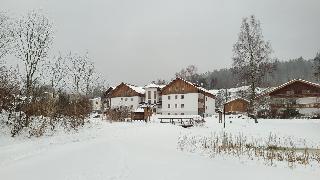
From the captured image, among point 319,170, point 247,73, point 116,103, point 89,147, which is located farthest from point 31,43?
point 116,103

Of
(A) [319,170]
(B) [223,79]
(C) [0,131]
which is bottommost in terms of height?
(A) [319,170]

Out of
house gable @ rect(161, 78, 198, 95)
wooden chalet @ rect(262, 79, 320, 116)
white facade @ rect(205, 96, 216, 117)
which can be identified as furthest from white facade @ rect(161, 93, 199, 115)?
wooden chalet @ rect(262, 79, 320, 116)

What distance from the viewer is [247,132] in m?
30.4

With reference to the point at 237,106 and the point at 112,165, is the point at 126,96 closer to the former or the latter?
the point at 237,106

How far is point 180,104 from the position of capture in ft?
222

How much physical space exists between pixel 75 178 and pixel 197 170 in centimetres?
419

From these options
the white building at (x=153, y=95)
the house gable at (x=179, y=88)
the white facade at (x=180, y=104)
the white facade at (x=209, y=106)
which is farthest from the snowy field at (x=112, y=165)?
the white building at (x=153, y=95)

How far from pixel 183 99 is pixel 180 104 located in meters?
1.26

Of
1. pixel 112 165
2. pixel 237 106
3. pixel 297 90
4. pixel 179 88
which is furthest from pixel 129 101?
pixel 112 165

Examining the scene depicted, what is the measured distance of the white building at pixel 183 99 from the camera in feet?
217

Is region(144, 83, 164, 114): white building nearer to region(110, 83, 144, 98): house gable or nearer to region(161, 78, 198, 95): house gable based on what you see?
region(110, 83, 144, 98): house gable

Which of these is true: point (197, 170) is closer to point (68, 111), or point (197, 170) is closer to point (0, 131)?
point (0, 131)

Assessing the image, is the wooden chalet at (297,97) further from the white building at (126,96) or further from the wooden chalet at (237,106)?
the white building at (126,96)

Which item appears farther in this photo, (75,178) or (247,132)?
(247,132)
